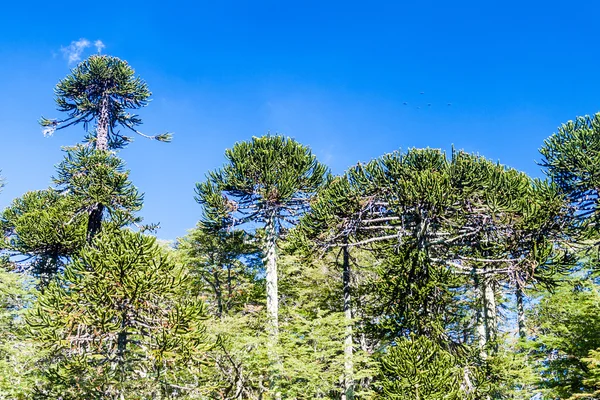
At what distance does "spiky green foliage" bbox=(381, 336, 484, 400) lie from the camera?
29.6ft

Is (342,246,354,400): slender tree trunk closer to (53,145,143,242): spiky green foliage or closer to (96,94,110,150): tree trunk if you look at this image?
(53,145,143,242): spiky green foliage

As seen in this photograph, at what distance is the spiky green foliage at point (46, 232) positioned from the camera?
13.9m

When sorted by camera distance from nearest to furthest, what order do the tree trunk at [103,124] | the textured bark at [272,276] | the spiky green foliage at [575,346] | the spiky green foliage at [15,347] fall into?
the spiky green foliage at [15,347], the spiky green foliage at [575,346], the textured bark at [272,276], the tree trunk at [103,124]

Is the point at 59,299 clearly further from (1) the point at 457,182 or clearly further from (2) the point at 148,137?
(2) the point at 148,137

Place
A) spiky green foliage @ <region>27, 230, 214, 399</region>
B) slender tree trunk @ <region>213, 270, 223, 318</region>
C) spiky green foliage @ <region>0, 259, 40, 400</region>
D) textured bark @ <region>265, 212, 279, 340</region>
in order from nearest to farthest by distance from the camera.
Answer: spiky green foliage @ <region>27, 230, 214, 399</region>
spiky green foliage @ <region>0, 259, 40, 400</region>
textured bark @ <region>265, 212, 279, 340</region>
slender tree trunk @ <region>213, 270, 223, 318</region>

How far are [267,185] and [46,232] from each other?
26.3 ft

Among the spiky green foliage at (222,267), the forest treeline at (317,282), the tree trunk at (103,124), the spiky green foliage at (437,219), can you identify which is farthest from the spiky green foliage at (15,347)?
the spiky green foliage at (437,219)

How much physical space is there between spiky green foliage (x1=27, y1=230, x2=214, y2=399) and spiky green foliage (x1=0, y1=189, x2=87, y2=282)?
5284 mm

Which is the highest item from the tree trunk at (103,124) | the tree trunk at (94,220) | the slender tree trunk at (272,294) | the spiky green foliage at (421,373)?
the tree trunk at (103,124)

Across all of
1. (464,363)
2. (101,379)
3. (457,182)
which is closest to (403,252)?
(457,182)

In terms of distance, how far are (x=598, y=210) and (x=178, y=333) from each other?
38.6ft

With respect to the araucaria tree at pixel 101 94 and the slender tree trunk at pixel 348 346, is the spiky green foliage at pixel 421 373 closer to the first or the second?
the slender tree trunk at pixel 348 346

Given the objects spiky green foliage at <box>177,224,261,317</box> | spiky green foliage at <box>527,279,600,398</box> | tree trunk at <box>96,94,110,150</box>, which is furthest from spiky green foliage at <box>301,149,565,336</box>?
tree trunk at <box>96,94,110,150</box>

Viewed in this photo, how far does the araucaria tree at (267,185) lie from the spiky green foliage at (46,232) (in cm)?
478
